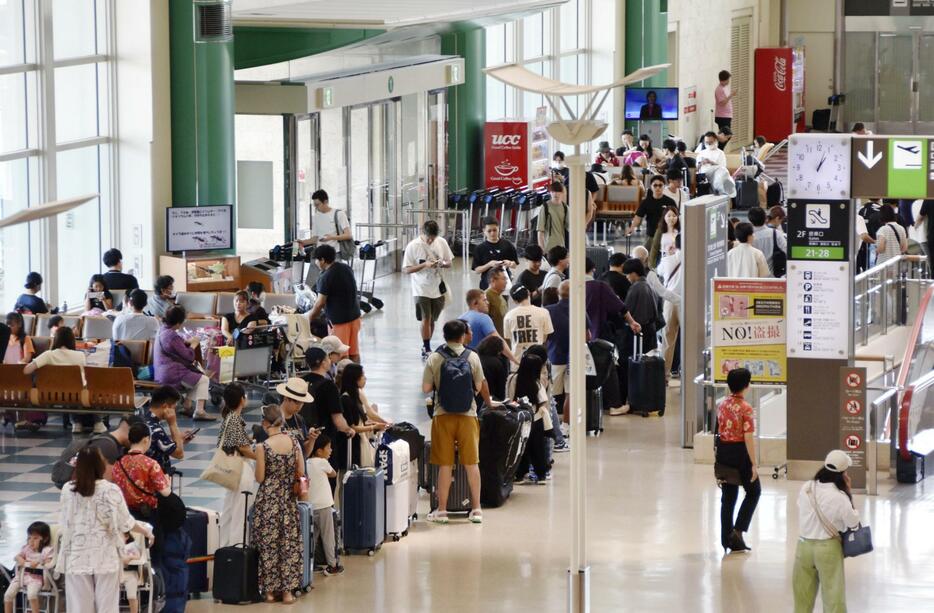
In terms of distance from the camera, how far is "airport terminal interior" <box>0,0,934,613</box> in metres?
10.2

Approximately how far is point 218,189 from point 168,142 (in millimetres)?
864

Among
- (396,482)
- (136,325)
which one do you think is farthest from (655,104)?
(396,482)

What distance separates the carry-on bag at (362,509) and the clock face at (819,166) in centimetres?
419

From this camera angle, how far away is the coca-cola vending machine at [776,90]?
4353 centimetres

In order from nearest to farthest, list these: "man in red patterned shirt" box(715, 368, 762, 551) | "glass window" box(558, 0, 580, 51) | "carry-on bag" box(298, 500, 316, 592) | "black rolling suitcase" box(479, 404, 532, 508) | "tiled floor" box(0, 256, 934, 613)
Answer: "carry-on bag" box(298, 500, 316, 592), "tiled floor" box(0, 256, 934, 613), "man in red patterned shirt" box(715, 368, 762, 551), "black rolling suitcase" box(479, 404, 532, 508), "glass window" box(558, 0, 580, 51)

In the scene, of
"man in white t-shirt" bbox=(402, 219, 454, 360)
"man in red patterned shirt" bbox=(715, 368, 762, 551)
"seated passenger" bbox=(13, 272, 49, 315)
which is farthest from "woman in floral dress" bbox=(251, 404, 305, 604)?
"man in white t-shirt" bbox=(402, 219, 454, 360)

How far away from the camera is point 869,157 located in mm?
13000

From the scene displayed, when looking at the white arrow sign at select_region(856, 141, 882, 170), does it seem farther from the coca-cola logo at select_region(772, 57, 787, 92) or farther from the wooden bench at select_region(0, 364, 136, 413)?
the coca-cola logo at select_region(772, 57, 787, 92)

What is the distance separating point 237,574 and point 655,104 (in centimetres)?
2643

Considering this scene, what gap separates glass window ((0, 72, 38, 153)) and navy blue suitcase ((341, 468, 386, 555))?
8459mm

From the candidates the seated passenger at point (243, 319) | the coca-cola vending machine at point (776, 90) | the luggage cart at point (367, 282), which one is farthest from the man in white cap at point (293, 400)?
the coca-cola vending machine at point (776, 90)

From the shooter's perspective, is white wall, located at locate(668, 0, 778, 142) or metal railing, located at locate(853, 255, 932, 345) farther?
white wall, located at locate(668, 0, 778, 142)

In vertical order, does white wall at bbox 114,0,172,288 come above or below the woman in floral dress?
above

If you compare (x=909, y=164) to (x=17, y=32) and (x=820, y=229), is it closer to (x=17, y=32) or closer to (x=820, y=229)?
(x=820, y=229)
